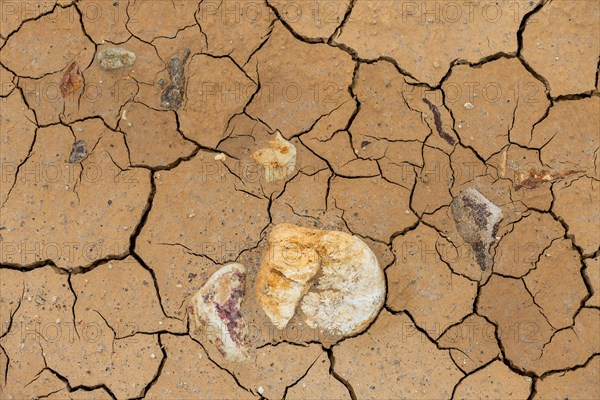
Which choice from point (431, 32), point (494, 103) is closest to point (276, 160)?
point (431, 32)

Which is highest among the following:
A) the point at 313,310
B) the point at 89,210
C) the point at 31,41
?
the point at 31,41

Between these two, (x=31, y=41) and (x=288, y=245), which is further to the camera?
(x=31, y=41)

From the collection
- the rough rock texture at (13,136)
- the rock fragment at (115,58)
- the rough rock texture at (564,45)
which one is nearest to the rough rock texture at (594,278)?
the rough rock texture at (564,45)

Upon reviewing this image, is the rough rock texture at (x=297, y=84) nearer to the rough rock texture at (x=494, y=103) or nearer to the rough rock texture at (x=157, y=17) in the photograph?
the rough rock texture at (x=157, y=17)

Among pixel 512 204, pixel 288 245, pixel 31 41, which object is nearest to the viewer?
pixel 288 245

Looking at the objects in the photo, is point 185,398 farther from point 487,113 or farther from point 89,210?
point 487,113


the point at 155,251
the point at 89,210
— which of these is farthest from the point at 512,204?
the point at 89,210
